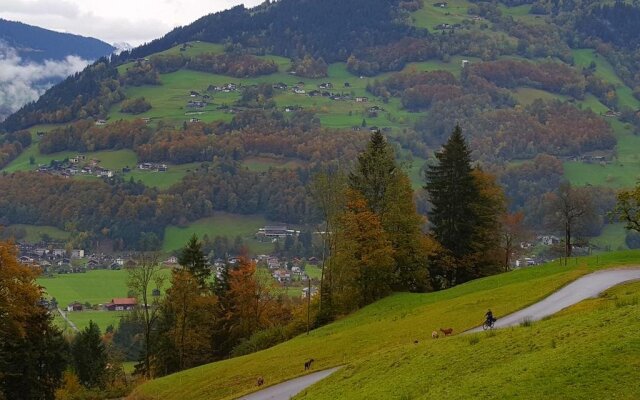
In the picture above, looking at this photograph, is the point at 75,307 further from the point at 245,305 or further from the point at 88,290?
the point at 245,305

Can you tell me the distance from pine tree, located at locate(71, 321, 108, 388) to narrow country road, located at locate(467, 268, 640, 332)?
59030 millimetres

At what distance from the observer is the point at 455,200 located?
237ft

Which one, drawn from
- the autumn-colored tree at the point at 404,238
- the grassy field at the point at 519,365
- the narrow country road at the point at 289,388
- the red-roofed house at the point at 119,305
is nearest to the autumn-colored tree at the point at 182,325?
the autumn-colored tree at the point at 404,238

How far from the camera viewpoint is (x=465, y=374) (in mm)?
24703

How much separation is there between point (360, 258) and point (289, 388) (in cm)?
2729

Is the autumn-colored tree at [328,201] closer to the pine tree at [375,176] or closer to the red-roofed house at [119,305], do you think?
the pine tree at [375,176]

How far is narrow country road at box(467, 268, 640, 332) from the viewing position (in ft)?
122

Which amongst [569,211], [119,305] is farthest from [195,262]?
[119,305]

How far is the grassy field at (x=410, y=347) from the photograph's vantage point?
2447 centimetres

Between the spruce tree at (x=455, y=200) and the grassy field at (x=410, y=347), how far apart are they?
13.7 m

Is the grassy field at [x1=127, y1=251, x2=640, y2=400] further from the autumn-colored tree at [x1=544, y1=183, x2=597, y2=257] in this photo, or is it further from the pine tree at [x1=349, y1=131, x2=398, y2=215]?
the autumn-colored tree at [x1=544, y1=183, x2=597, y2=257]

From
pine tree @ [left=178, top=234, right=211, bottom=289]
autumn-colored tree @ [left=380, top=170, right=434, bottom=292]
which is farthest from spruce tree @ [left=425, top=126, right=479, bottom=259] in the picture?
pine tree @ [left=178, top=234, right=211, bottom=289]

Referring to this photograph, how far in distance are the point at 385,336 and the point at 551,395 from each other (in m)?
22.7

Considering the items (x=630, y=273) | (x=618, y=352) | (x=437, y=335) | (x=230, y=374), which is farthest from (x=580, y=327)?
(x=230, y=374)
